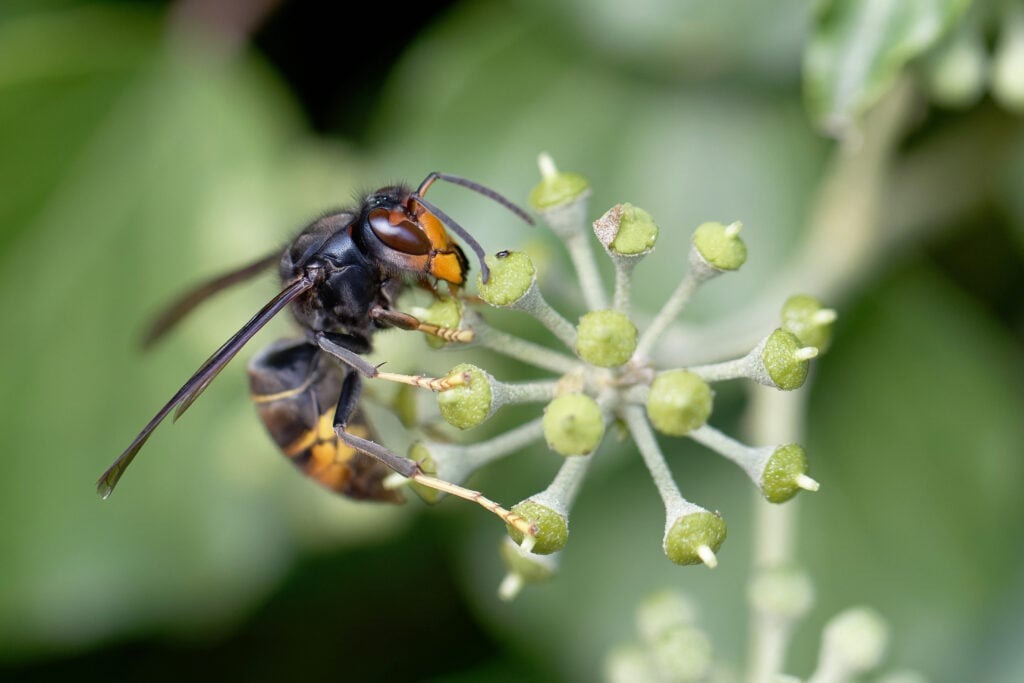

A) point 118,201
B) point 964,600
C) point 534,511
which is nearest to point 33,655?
point 118,201

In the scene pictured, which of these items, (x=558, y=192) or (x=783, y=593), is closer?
(x=558, y=192)

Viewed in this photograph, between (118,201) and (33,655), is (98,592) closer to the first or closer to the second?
(33,655)

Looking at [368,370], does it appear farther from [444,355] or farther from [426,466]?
[444,355]

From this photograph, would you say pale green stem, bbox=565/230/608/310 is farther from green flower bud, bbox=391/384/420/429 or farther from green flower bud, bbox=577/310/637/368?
green flower bud, bbox=391/384/420/429

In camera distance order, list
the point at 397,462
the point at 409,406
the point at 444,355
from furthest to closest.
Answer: the point at 444,355, the point at 409,406, the point at 397,462

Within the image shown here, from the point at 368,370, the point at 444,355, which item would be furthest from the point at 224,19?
the point at 368,370

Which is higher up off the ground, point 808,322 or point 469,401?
point 808,322
